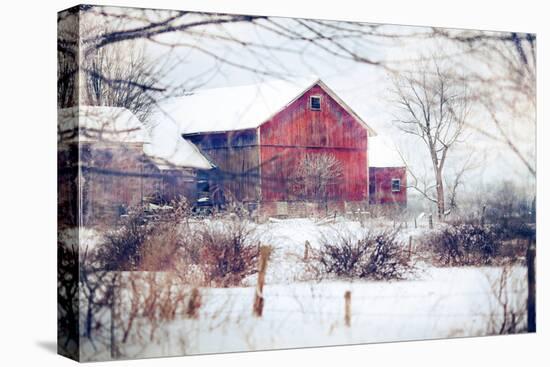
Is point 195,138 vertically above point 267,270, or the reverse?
point 195,138

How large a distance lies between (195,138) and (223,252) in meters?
1.14

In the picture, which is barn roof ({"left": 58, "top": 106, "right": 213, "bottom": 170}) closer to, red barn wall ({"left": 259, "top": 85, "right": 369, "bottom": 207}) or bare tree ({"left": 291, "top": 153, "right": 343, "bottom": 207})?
red barn wall ({"left": 259, "top": 85, "right": 369, "bottom": 207})

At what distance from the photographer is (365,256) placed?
534 inches

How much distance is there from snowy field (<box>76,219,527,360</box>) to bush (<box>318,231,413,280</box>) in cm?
9

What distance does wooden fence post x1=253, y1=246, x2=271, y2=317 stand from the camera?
12977 millimetres

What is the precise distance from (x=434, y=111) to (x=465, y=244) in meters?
1.47

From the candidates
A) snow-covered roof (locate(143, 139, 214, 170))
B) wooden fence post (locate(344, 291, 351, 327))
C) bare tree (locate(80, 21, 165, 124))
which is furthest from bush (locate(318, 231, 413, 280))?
bare tree (locate(80, 21, 165, 124))

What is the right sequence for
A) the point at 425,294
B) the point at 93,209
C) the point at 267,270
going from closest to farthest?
the point at 93,209, the point at 267,270, the point at 425,294

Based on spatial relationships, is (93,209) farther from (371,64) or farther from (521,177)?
(521,177)

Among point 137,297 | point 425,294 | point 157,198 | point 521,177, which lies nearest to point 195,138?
point 157,198

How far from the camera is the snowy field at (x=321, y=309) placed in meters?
12.7

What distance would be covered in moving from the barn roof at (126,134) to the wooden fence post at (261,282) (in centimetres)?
102

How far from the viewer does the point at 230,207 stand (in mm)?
12930

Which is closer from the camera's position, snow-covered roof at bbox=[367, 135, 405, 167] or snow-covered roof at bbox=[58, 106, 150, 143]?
snow-covered roof at bbox=[58, 106, 150, 143]
